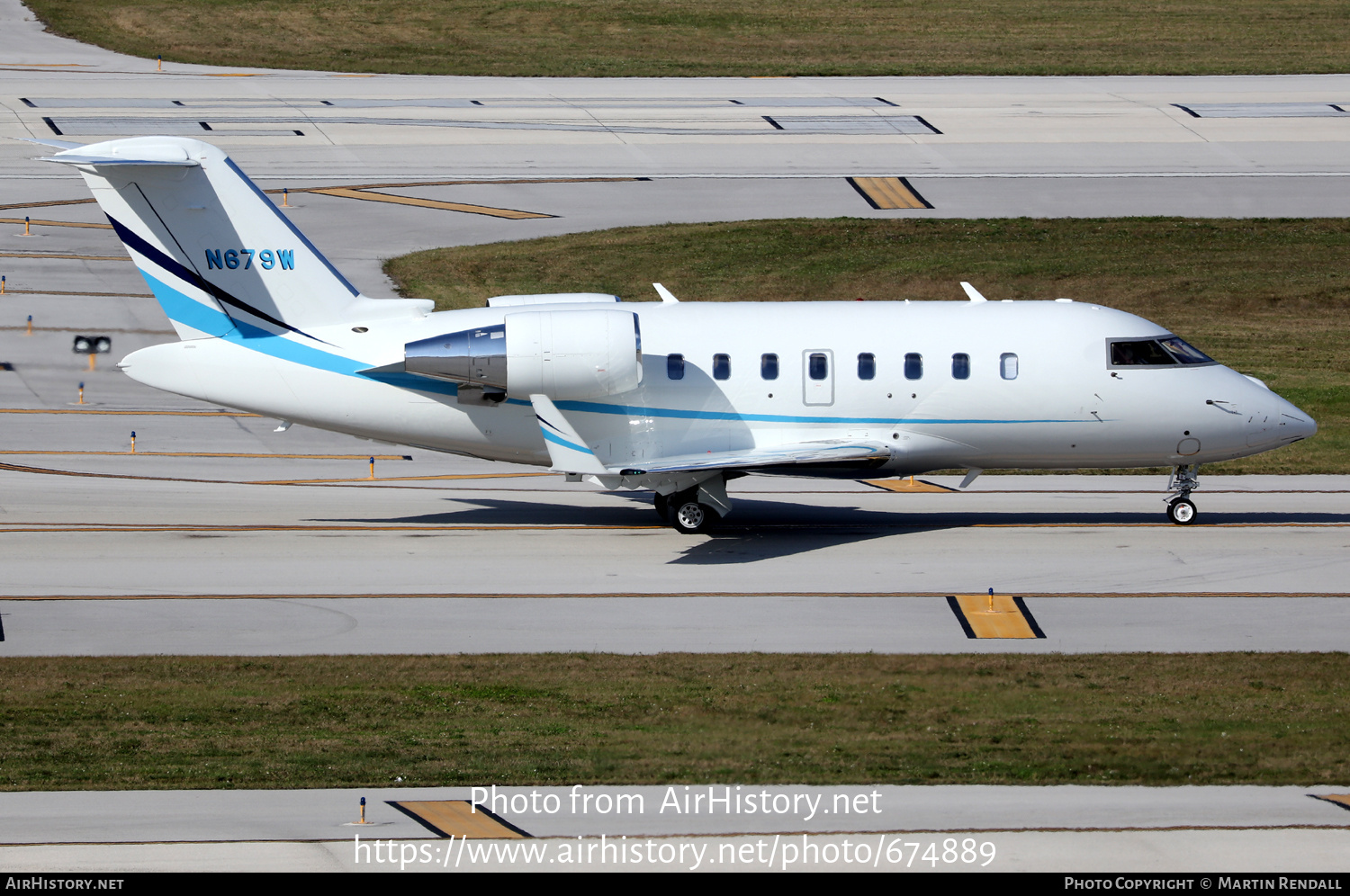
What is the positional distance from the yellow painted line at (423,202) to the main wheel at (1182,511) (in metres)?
25.4

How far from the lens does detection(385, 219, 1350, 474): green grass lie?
42781mm

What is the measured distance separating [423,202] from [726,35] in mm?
28792

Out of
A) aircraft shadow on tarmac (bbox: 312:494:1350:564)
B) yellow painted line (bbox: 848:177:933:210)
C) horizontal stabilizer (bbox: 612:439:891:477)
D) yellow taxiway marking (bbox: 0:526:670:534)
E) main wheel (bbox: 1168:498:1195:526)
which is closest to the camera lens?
horizontal stabilizer (bbox: 612:439:891:477)

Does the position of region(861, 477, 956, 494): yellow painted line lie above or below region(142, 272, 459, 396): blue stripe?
below

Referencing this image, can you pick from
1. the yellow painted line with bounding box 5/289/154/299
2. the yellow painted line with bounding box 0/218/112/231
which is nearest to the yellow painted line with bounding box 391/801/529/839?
the yellow painted line with bounding box 5/289/154/299

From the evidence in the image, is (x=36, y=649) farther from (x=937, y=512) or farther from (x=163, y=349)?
(x=937, y=512)

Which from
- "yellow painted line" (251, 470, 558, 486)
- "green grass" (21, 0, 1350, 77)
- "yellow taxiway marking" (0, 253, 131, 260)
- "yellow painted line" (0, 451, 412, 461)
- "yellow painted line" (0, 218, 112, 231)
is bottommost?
"yellow painted line" (251, 470, 558, 486)

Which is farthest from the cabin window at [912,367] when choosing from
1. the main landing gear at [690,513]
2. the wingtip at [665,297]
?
the wingtip at [665,297]

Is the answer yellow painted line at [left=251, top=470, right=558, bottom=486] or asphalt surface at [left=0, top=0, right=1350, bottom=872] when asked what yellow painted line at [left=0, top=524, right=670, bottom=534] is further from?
yellow painted line at [left=251, top=470, right=558, bottom=486]

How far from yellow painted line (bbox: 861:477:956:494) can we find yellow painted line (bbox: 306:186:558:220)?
20.0 meters

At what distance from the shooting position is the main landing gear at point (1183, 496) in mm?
28141

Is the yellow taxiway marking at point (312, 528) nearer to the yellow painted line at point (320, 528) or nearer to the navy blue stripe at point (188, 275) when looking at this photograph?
the yellow painted line at point (320, 528)

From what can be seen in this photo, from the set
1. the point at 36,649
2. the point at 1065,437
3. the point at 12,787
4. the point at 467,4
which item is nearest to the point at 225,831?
the point at 12,787
